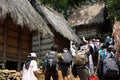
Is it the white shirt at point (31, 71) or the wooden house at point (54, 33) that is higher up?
the wooden house at point (54, 33)

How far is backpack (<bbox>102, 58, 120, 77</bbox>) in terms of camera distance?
8.55 metres

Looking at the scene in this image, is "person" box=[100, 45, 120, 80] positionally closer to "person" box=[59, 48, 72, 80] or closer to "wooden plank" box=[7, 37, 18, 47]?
"person" box=[59, 48, 72, 80]

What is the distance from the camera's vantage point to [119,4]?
11.8 metres

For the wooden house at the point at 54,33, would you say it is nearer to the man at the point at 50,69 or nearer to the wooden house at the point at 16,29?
the wooden house at the point at 16,29

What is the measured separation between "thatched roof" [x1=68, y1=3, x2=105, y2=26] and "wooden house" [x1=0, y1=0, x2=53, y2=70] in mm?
10067

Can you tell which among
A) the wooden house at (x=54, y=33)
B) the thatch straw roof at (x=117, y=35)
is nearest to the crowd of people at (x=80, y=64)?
the thatch straw roof at (x=117, y=35)

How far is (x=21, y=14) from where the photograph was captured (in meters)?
14.8

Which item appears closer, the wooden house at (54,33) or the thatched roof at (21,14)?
the thatched roof at (21,14)

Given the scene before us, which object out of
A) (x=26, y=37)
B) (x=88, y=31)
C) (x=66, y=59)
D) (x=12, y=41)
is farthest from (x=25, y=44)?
(x=88, y=31)

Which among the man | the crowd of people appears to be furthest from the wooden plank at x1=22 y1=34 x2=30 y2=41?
the man

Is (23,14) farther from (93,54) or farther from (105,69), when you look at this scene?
(105,69)

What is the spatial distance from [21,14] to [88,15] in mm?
13552

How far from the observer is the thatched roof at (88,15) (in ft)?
87.3

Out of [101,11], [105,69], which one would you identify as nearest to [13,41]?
[105,69]
